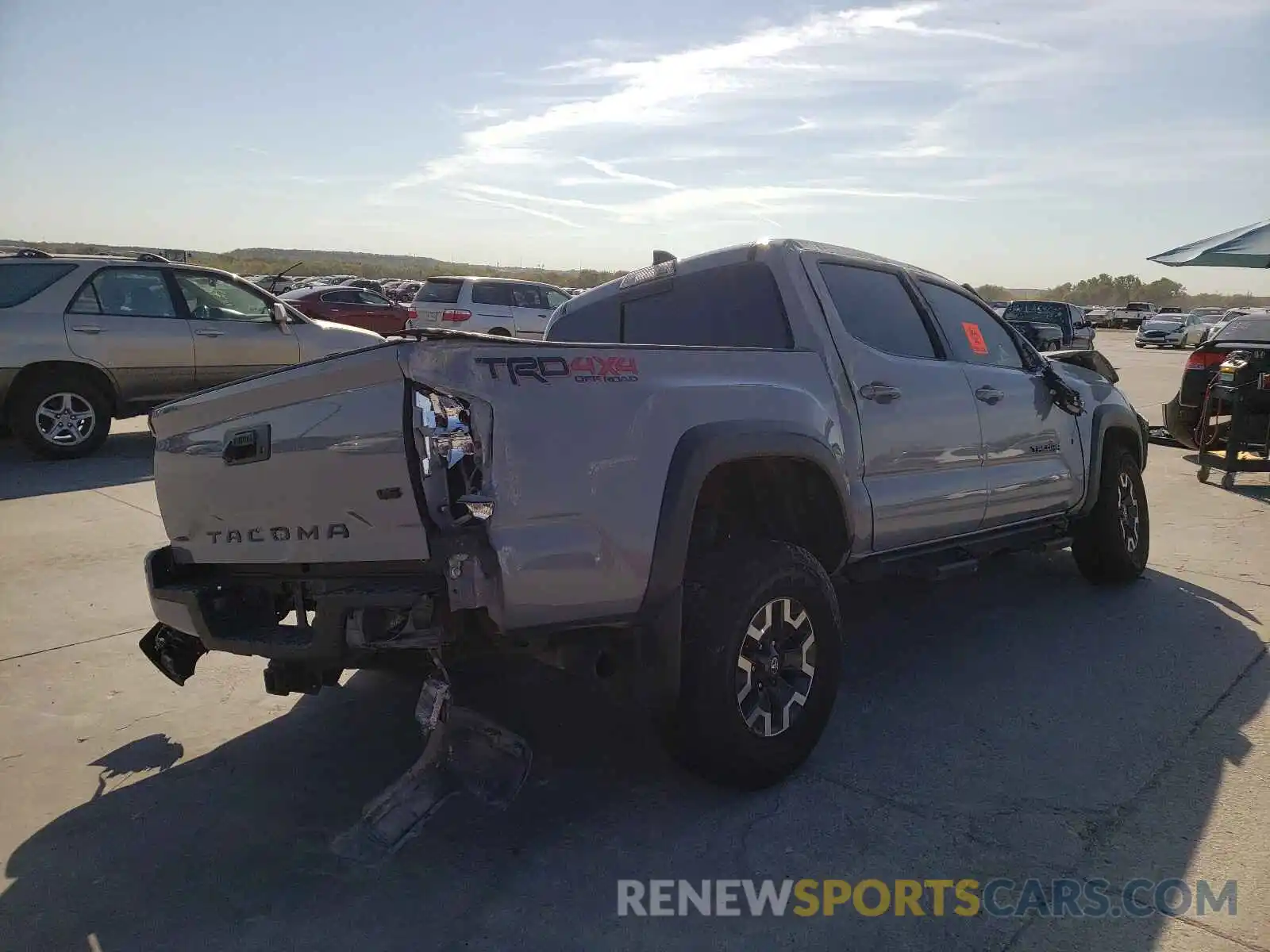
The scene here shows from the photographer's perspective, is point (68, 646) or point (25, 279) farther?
point (25, 279)

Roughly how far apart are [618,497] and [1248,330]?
9.05m

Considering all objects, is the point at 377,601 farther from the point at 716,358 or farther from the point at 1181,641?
the point at 1181,641

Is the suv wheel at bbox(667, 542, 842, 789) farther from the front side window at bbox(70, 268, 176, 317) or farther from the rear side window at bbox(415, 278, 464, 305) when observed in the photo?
the rear side window at bbox(415, 278, 464, 305)

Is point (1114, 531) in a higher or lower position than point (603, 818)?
higher

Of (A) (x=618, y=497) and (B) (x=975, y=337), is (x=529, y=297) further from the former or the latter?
(A) (x=618, y=497)

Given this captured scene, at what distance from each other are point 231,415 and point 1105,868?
10.4 ft

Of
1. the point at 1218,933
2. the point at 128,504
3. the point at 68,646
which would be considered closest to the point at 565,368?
the point at 1218,933

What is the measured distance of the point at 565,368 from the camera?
2.98m

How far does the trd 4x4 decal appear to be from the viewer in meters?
2.84

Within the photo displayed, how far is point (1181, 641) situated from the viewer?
16.7ft

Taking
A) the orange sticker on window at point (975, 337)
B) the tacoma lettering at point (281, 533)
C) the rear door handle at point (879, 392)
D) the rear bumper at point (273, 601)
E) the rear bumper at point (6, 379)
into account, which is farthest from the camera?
the rear bumper at point (6, 379)

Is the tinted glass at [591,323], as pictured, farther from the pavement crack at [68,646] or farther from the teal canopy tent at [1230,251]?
the teal canopy tent at [1230,251]

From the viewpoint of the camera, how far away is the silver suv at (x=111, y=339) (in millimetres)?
9242

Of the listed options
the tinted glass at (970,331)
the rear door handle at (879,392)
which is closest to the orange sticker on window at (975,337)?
the tinted glass at (970,331)
